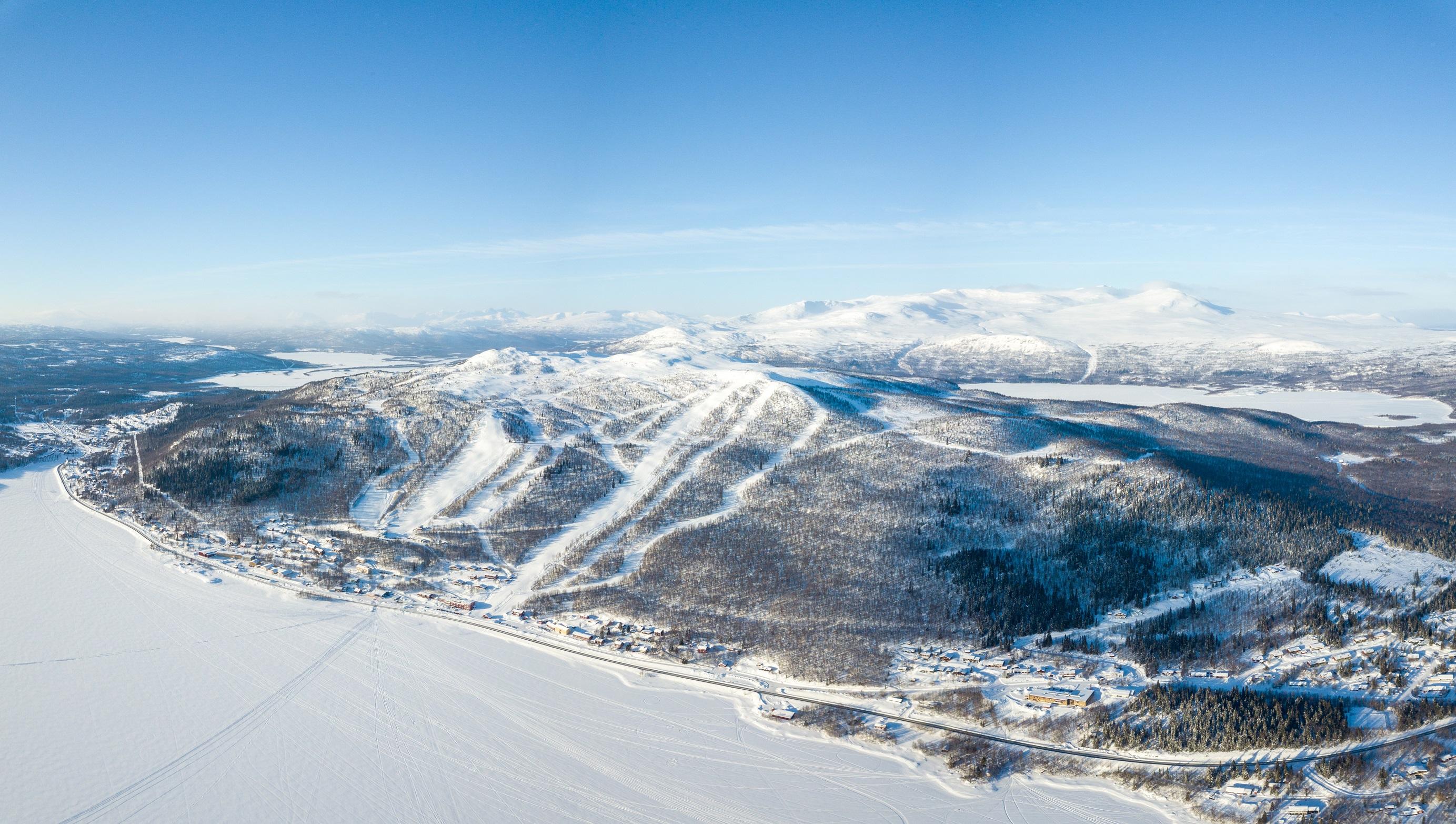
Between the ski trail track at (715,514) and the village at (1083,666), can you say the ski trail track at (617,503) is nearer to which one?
the village at (1083,666)

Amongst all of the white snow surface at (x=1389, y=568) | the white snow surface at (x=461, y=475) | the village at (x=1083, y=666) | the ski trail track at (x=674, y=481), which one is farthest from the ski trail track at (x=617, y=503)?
the white snow surface at (x=1389, y=568)

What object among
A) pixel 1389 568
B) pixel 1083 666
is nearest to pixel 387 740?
pixel 1083 666

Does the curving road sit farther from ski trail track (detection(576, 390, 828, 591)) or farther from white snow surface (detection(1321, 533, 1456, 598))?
white snow surface (detection(1321, 533, 1456, 598))

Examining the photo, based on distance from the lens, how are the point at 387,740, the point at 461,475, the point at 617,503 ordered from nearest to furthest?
the point at 387,740
the point at 617,503
the point at 461,475

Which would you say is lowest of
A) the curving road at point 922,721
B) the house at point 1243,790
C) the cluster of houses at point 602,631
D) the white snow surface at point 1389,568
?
the house at point 1243,790

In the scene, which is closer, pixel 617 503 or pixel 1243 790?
pixel 1243 790

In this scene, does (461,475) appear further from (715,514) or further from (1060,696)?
(1060,696)

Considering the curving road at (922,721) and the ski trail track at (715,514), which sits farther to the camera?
the ski trail track at (715,514)
